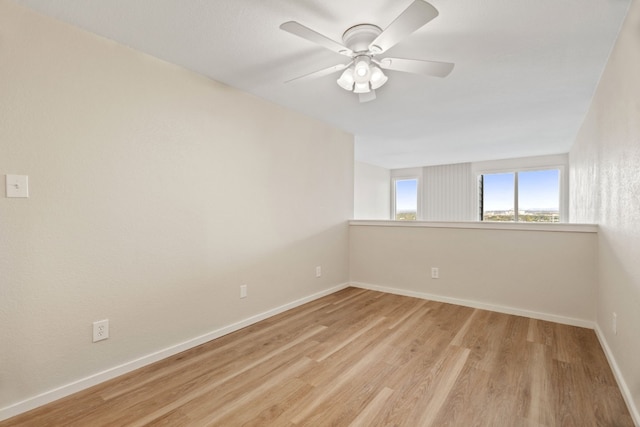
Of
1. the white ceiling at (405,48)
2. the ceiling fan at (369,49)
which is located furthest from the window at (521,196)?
the ceiling fan at (369,49)

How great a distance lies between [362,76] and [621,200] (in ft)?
5.69

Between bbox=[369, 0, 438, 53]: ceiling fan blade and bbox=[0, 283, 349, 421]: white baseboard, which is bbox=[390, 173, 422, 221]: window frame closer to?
bbox=[0, 283, 349, 421]: white baseboard

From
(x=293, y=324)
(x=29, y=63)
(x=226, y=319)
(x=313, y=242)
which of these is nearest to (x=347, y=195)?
(x=313, y=242)

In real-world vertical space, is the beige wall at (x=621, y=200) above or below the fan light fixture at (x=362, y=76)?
below

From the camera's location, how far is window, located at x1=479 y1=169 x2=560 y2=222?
577 cm

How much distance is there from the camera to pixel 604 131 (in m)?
2.31

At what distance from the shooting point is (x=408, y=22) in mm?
1440

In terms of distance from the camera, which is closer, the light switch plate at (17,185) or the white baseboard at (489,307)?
the light switch plate at (17,185)

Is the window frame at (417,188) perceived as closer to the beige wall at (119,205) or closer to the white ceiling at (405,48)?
the white ceiling at (405,48)

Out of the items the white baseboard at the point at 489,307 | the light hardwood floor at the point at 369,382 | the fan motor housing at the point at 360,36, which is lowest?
the light hardwood floor at the point at 369,382

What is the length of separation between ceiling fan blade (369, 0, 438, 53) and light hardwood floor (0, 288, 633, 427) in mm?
1944

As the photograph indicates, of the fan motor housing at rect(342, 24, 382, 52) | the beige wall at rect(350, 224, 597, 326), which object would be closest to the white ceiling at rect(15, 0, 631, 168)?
the fan motor housing at rect(342, 24, 382, 52)

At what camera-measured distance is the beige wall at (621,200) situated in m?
1.55

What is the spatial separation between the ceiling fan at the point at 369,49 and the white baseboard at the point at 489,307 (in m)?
2.54
